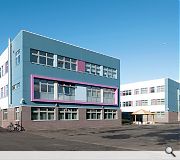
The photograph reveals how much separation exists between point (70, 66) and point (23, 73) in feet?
26.5

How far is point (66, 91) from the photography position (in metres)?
37.9

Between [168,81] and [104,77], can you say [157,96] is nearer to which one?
[168,81]

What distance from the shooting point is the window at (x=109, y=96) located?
147ft

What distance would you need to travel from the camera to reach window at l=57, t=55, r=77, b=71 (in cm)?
3759

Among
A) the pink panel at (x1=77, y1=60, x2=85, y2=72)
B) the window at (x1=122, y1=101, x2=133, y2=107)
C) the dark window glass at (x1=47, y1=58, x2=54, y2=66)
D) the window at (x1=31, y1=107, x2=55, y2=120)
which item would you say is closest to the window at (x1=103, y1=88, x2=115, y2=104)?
the pink panel at (x1=77, y1=60, x2=85, y2=72)

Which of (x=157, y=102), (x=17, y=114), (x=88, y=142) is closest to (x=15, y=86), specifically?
(x=17, y=114)

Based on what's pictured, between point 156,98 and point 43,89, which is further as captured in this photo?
point 156,98

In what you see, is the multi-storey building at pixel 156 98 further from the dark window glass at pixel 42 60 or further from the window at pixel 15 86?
the window at pixel 15 86

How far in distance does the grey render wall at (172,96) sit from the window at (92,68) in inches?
1098

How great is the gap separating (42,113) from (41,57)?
6675mm

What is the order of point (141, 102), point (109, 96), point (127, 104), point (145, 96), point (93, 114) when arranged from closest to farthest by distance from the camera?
1. point (93, 114)
2. point (109, 96)
3. point (145, 96)
4. point (141, 102)
5. point (127, 104)

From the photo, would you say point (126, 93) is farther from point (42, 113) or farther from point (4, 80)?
point (42, 113)

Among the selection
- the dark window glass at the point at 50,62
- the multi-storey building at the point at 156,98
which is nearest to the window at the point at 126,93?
the multi-storey building at the point at 156,98

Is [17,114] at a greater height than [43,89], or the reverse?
[43,89]
